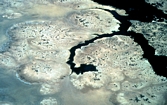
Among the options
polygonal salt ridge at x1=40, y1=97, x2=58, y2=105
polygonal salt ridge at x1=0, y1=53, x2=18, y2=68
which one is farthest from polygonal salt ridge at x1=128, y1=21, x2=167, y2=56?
polygonal salt ridge at x1=0, y1=53, x2=18, y2=68

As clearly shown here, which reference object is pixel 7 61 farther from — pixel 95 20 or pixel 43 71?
pixel 95 20

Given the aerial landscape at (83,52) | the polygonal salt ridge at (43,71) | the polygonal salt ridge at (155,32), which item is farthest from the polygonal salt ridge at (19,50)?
the polygonal salt ridge at (155,32)

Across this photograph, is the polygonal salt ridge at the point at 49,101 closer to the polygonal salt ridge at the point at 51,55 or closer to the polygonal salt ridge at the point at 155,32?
the polygonal salt ridge at the point at 51,55

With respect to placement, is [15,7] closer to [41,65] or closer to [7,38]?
[7,38]

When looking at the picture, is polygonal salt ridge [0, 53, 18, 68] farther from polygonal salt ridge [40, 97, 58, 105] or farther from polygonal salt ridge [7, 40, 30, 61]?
polygonal salt ridge [40, 97, 58, 105]

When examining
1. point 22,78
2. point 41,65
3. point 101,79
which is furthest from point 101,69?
point 22,78

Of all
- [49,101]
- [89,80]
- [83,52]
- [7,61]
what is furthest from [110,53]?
[7,61]
